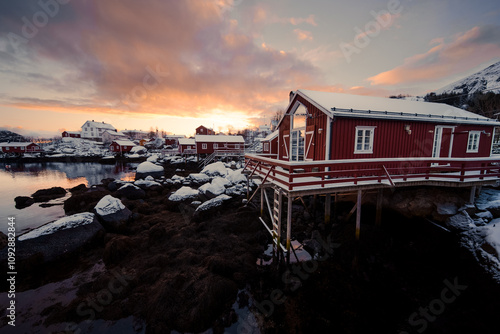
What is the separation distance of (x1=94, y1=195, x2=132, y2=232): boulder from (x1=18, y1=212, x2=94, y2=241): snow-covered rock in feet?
2.79

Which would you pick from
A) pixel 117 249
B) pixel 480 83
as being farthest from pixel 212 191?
pixel 480 83

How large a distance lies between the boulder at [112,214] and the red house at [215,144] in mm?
30347

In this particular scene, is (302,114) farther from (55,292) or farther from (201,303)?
(55,292)

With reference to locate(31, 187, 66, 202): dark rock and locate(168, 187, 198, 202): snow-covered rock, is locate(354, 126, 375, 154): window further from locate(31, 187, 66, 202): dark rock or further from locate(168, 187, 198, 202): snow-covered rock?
locate(31, 187, 66, 202): dark rock

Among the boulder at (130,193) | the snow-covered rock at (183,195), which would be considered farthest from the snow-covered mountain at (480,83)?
the boulder at (130,193)

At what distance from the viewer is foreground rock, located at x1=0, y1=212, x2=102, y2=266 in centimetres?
741

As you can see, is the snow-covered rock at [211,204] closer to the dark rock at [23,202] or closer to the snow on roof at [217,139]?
the dark rock at [23,202]

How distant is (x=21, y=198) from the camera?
16938mm

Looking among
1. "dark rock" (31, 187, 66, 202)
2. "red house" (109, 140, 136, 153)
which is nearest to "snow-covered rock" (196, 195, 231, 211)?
"dark rock" (31, 187, 66, 202)

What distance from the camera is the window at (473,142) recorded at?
494 inches

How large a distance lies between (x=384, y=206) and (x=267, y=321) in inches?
360

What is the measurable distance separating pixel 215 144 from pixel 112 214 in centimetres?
3226

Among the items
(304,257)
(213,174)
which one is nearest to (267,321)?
(304,257)

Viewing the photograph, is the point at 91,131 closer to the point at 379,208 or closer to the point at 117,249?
the point at 117,249
